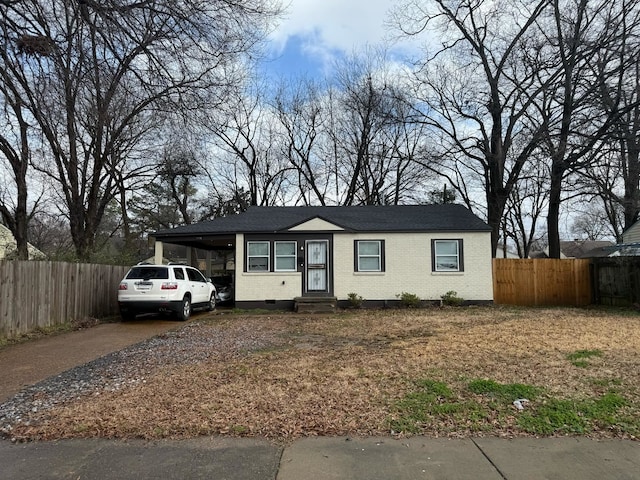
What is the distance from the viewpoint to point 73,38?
7.08m

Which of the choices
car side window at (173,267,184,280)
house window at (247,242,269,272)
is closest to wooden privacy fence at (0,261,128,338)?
car side window at (173,267,184,280)

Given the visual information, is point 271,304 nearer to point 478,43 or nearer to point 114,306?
point 114,306

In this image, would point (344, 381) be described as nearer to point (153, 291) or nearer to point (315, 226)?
point (153, 291)

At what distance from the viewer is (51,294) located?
11.2m

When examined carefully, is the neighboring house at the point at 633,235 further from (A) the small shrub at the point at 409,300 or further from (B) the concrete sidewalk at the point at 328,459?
(B) the concrete sidewalk at the point at 328,459

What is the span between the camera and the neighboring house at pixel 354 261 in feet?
54.1

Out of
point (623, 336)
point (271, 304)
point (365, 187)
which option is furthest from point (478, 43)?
point (623, 336)

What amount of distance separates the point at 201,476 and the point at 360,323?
29.0 ft

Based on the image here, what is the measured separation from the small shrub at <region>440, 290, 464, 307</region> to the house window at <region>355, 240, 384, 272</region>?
246cm

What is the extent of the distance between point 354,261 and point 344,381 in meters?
11.1

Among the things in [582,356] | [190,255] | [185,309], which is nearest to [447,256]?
[185,309]

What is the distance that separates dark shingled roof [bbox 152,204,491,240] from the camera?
1661cm

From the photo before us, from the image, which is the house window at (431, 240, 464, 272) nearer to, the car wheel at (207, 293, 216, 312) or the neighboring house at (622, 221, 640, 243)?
the car wheel at (207, 293, 216, 312)

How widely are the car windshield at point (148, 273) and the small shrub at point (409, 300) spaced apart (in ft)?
26.6
